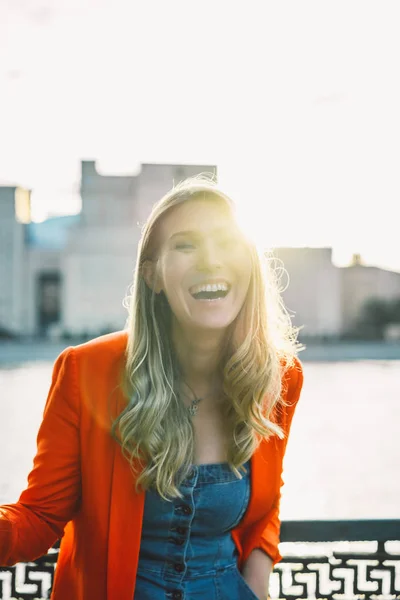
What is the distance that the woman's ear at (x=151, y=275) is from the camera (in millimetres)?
1654

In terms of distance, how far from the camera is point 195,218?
5.21ft

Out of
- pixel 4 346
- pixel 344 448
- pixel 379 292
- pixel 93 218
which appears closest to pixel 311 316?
pixel 379 292

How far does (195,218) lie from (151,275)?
8.1 inches

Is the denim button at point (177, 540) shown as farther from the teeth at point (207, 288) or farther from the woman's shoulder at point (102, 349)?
the teeth at point (207, 288)

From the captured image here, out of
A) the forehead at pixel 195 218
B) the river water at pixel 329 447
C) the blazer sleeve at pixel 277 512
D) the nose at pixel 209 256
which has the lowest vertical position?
the river water at pixel 329 447

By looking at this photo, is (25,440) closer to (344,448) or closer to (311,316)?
(344,448)

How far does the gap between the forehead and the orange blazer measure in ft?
1.21

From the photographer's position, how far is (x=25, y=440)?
742cm

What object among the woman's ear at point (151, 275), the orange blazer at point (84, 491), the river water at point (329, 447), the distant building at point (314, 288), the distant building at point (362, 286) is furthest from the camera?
the distant building at point (362, 286)

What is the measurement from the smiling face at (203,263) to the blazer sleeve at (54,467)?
0.33 meters

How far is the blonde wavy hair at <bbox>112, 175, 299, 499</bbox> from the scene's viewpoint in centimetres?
154

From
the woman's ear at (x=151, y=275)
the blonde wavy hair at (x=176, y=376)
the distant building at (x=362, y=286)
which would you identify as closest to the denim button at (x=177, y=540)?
the blonde wavy hair at (x=176, y=376)

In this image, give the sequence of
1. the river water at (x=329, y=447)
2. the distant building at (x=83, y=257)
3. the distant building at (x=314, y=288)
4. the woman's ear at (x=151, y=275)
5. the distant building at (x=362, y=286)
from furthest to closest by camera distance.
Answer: the distant building at (x=362, y=286) → the distant building at (x=314, y=288) → the distant building at (x=83, y=257) → the river water at (x=329, y=447) → the woman's ear at (x=151, y=275)

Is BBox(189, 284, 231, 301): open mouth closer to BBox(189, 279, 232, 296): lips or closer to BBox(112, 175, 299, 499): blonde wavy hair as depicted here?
BBox(189, 279, 232, 296): lips
